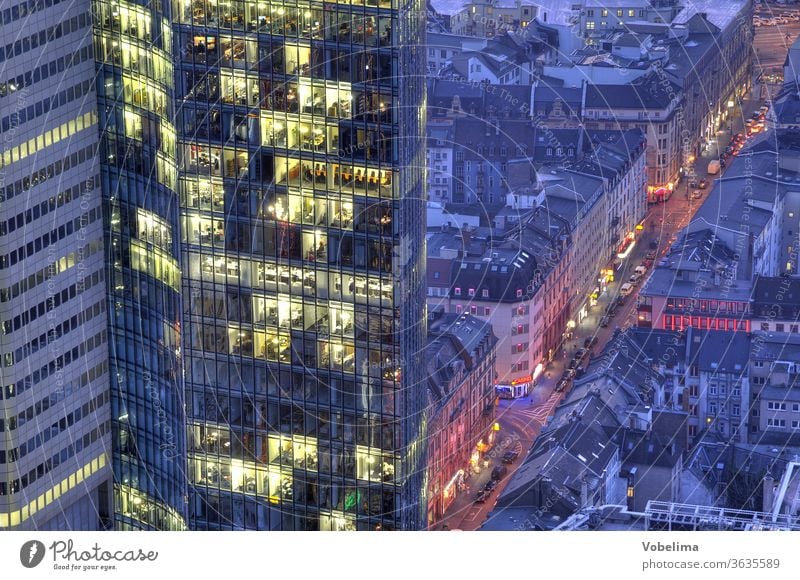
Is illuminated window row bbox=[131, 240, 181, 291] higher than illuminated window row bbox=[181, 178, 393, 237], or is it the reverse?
illuminated window row bbox=[181, 178, 393, 237]

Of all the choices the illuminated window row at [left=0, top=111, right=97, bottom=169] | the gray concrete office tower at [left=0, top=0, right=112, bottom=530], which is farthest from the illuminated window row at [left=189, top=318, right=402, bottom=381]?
the illuminated window row at [left=0, top=111, right=97, bottom=169]

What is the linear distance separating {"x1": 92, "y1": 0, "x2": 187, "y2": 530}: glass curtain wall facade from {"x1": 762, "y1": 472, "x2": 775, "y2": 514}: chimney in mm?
10830

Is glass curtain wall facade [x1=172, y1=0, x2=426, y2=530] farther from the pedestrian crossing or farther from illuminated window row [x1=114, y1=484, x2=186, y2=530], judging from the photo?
the pedestrian crossing

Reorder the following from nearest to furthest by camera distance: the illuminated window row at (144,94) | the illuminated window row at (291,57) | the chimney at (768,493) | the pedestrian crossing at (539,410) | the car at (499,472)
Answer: the illuminated window row at (291,57), the illuminated window row at (144,94), the chimney at (768,493), the car at (499,472), the pedestrian crossing at (539,410)

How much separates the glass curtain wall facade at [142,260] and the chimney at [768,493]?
35.5ft

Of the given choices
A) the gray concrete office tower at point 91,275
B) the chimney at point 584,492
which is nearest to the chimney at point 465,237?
the chimney at point 584,492

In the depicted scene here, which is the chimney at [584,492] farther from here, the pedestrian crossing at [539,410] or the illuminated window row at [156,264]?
the illuminated window row at [156,264]

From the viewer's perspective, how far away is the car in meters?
44.4

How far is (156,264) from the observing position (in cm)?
3412

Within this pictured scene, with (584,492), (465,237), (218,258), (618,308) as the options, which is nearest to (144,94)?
(218,258)

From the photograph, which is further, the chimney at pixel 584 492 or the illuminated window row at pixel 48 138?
the chimney at pixel 584 492

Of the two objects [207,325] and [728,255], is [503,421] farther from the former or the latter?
[207,325]

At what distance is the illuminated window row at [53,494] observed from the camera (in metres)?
34.1

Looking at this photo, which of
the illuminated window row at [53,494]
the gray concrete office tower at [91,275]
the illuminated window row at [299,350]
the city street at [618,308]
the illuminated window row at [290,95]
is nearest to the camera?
the illuminated window row at [290,95]
